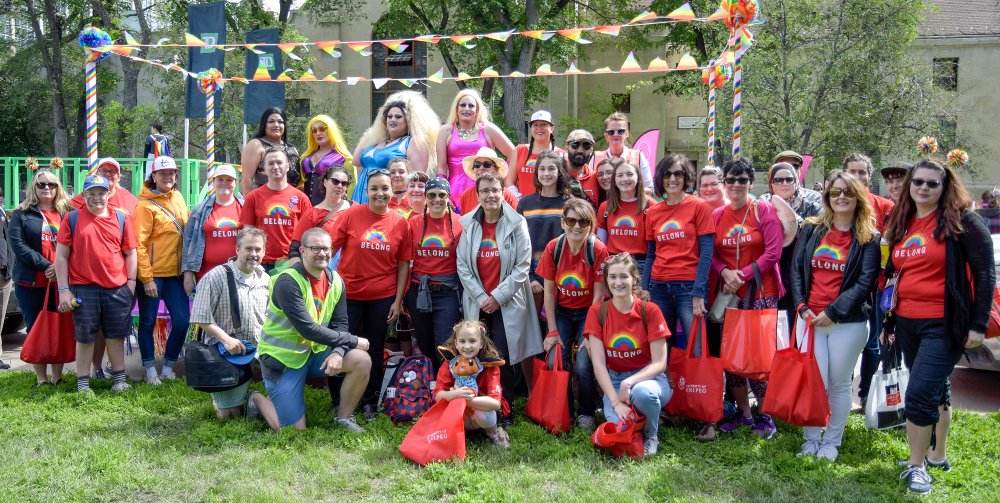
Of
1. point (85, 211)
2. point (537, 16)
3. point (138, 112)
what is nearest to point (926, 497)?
point (85, 211)

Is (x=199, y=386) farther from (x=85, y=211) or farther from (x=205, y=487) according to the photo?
(x=85, y=211)

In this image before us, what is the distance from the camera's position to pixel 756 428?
547 cm

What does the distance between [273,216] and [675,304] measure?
3.19m

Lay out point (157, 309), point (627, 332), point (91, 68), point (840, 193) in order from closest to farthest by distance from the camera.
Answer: point (840, 193) → point (627, 332) → point (157, 309) → point (91, 68)

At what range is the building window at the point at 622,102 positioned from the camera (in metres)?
29.2

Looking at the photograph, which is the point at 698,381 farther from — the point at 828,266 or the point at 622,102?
the point at 622,102

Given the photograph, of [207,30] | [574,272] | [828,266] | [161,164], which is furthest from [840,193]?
[207,30]

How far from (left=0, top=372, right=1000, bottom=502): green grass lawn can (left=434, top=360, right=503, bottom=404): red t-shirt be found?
33 cm

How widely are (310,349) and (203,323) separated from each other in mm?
778

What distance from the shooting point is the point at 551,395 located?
547 centimetres

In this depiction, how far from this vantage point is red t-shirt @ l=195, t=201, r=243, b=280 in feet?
21.5

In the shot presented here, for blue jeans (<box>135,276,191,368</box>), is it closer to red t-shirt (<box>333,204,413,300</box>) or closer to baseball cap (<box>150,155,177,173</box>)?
baseball cap (<box>150,155,177,173</box>)

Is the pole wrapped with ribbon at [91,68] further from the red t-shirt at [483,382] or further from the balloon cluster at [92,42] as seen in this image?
the red t-shirt at [483,382]

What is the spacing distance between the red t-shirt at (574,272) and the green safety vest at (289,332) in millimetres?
1496
